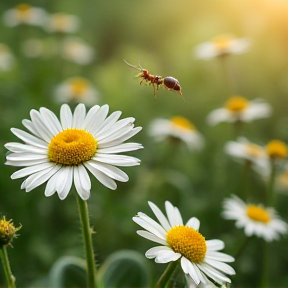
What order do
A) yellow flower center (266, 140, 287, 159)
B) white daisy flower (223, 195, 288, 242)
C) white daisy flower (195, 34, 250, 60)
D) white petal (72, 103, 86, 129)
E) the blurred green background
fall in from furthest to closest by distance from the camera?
white daisy flower (195, 34, 250, 60) → the blurred green background → yellow flower center (266, 140, 287, 159) → white daisy flower (223, 195, 288, 242) → white petal (72, 103, 86, 129)

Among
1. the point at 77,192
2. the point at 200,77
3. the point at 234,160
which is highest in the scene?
the point at 200,77

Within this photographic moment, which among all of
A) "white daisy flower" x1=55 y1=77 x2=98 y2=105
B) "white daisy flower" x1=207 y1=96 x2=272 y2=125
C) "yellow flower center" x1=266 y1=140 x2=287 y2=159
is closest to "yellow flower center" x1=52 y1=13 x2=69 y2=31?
"white daisy flower" x1=55 y1=77 x2=98 y2=105

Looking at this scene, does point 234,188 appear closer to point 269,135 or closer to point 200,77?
point 269,135

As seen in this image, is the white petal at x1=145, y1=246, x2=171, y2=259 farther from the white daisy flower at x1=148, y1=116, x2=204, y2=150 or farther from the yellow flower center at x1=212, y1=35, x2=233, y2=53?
the yellow flower center at x1=212, y1=35, x2=233, y2=53

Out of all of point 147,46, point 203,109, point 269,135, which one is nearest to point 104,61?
point 147,46

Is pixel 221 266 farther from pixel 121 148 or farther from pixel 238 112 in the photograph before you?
pixel 238 112

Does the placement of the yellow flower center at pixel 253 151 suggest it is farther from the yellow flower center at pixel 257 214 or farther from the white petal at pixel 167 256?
the white petal at pixel 167 256

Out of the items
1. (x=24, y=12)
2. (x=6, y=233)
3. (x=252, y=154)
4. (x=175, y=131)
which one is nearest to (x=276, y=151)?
(x=252, y=154)
